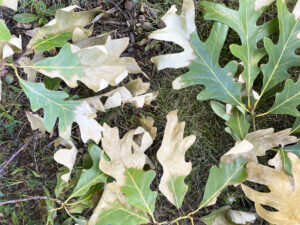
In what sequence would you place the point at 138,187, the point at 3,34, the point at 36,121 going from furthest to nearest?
the point at 36,121, the point at 138,187, the point at 3,34

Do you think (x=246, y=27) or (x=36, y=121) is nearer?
(x=246, y=27)

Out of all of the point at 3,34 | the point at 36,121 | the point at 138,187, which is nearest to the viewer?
the point at 3,34

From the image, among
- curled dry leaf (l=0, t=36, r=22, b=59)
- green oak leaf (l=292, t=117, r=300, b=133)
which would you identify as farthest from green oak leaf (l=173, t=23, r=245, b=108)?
curled dry leaf (l=0, t=36, r=22, b=59)

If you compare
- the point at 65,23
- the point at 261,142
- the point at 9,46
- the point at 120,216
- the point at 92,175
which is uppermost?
the point at 65,23

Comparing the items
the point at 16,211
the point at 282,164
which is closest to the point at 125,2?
the point at 282,164

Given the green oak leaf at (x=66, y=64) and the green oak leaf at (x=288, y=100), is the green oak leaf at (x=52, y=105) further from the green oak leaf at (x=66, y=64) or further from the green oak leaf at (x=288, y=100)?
the green oak leaf at (x=288, y=100)

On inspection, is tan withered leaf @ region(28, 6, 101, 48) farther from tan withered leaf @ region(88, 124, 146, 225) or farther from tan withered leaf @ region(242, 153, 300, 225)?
tan withered leaf @ region(242, 153, 300, 225)

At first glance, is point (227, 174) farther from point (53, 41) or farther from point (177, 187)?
point (53, 41)

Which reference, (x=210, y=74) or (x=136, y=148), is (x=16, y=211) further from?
(x=210, y=74)

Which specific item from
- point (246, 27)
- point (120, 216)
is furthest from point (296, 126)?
point (120, 216)
